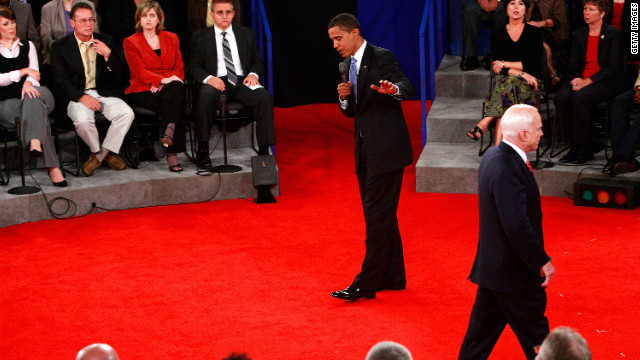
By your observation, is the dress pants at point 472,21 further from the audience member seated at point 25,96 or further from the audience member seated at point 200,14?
the audience member seated at point 25,96

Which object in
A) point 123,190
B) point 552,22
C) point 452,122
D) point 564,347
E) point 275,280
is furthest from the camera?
point 552,22

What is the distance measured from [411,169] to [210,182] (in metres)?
1.83

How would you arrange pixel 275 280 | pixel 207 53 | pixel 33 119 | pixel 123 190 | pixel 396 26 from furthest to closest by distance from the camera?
pixel 396 26
pixel 207 53
pixel 123 190
pixel 33 119
pixel 275 280

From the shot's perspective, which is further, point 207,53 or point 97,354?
point 207,53

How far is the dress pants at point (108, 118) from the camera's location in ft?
23.1

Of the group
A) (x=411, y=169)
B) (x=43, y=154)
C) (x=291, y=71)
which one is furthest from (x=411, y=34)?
(x=43, y=154)

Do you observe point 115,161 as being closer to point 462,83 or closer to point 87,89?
point 87,89

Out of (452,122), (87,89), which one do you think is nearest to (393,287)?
(452,122)

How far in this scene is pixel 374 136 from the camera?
4773 mm

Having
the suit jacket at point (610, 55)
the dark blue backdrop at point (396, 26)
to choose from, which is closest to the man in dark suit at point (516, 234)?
the suit jacket at point (610, 55)

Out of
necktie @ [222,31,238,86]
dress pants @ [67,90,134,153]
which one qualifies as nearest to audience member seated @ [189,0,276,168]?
necktie @ [222,31,238,86]

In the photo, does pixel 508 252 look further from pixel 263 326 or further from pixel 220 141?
pixel 220 141

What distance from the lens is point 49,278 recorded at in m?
5.43

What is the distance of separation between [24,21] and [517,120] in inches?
204
